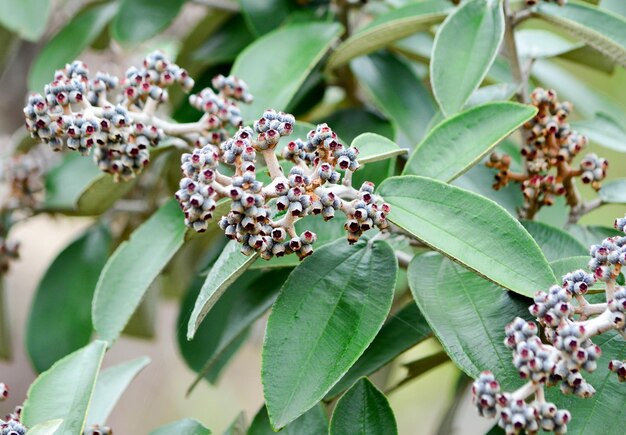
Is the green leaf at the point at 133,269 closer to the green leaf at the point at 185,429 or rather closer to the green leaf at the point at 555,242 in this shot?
the green leaf at the point at 185,429

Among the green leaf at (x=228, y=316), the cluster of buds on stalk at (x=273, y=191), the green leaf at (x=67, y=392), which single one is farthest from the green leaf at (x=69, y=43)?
the cluster of buds on stalk at (x=273, y=191)

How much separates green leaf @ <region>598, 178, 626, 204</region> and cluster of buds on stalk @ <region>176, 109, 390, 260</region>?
1.09 ft

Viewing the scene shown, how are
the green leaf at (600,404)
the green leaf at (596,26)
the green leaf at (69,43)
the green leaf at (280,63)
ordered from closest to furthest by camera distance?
the green leaf at (600,404) < the green leaf at (596,26) < the green leaf at (280,63) < the green leaf at (69,43)

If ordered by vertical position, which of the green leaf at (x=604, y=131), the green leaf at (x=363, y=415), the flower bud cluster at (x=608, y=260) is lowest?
the green leaf at (x=363, y=415)

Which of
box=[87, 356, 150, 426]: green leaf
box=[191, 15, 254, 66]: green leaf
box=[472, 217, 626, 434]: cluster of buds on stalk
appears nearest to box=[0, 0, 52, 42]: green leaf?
box=[191, 15, 254, 66]: green leaf

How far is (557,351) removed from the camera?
63 centimetres

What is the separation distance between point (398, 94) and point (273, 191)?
51cm

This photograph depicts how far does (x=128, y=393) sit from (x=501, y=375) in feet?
8.11

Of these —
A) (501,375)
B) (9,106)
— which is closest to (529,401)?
(501,375)

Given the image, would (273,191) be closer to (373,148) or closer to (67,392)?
(373,148)

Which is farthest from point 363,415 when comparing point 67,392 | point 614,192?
point 614,192

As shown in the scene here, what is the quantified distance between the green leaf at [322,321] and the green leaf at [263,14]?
1.62 ft

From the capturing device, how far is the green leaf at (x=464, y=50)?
0.89 meters

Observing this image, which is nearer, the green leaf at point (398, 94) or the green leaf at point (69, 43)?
the green leaf at point (398, 94)
